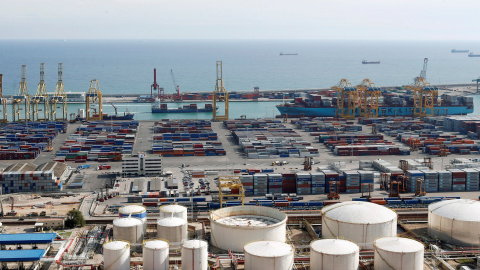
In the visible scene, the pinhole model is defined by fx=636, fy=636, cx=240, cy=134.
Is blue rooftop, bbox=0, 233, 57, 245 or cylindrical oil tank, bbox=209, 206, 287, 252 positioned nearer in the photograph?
blue rooftop, bbox=0, 233, 57, 245

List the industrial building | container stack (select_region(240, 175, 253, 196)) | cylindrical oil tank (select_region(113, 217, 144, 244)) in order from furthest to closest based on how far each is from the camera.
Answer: the industrial building, container stack (select_region(240, 175, 253, 196)), cylindrical oil tank (select_region(113, 217, 144, 244))

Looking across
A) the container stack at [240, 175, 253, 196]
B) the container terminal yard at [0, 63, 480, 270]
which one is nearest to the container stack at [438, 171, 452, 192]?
the container terminal yard at [0, 63, 480, 270]

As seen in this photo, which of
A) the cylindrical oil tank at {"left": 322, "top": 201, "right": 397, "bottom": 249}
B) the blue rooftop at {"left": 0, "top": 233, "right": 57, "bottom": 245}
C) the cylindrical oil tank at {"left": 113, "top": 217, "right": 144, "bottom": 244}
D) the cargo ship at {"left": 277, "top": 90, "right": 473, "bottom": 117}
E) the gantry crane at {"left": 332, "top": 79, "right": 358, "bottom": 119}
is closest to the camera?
A: the blue rooftop at {"left": 0, "top": 233, "right": 57, "bottom": 245}

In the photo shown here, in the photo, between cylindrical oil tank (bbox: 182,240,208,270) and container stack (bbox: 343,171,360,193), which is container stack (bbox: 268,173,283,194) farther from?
cylindrical oil tank (bbox: 182,240,208,270)

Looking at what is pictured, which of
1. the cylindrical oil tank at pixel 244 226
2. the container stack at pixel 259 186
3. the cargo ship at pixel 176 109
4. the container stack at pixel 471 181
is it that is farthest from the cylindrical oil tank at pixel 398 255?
the cargo ship at pixel 176 109

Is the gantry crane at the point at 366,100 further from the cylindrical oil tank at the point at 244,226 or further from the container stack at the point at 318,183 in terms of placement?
the cylindrical oil tank at the point at 244,226

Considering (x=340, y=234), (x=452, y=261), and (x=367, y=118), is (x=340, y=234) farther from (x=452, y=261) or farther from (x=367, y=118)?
(x=367, y=118)

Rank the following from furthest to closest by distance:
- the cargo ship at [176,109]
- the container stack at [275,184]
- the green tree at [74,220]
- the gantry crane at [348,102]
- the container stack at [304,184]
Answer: the cargo ship at [176,109], the gantry crane at [348,102], the container stack at [304,184], the container stack at [275,184], the green tree at [74,220]
